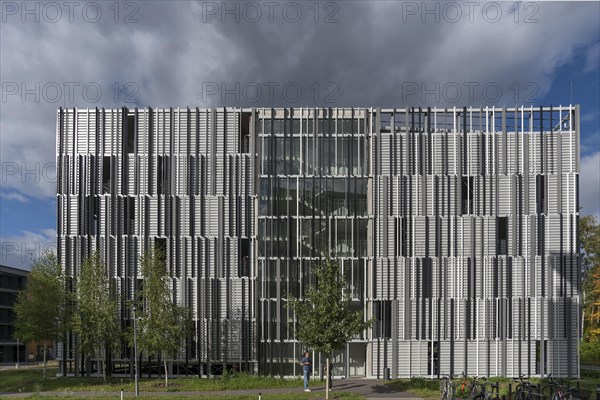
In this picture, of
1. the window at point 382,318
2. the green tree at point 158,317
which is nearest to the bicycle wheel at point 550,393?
the window at point 382,318

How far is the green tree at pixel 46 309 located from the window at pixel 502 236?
88.3 ft

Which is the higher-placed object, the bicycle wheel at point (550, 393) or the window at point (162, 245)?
the window at point (162, 245)

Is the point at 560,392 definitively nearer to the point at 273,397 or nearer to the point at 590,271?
the point at 273,397

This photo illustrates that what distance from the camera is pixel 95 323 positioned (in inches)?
1085

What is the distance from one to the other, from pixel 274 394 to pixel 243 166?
14.5 meters

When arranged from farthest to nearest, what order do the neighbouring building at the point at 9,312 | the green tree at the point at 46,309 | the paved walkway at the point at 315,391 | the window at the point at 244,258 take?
the neighbouring building at the point at 9,312
the window at the point at 244,258
the green tree at the point at 46,309
the paved walkway at the point at 315,391

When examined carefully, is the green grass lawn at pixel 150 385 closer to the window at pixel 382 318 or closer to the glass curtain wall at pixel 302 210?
the glass curtain wall at pixel 302 210

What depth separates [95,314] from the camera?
90.3 ft

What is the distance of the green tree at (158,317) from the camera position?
84.5 feet

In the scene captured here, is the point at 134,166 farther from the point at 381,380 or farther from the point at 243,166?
the point at 381,380

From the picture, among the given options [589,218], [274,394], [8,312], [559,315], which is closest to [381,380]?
[274,394]

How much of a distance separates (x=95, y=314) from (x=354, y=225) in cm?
1632

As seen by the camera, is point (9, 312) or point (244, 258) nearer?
point (244, 258)

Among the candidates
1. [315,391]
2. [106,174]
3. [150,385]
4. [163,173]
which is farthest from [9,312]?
[315,391]
